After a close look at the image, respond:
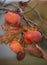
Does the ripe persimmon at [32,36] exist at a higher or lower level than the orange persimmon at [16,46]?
higher

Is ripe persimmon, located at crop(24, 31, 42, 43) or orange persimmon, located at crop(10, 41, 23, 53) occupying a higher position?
ripe persimmon, located at crop(24, 31, 42, 43)

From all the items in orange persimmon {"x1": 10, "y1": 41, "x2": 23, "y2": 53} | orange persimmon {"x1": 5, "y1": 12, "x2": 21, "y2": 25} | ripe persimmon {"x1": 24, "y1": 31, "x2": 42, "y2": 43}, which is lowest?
orange persimmon {"x1": 10, "y1": 41, "x2": 23, "y2": 53}

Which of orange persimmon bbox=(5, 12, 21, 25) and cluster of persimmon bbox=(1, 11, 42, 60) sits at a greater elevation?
orange persimmon bbox=(5, 12, 21, 25)

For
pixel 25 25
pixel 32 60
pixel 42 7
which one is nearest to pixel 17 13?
pixel 25 25

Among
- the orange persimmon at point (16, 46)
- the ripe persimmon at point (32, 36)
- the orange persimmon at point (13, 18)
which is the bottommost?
the orange persimmon at point (16, 46)

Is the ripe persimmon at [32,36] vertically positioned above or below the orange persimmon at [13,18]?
below

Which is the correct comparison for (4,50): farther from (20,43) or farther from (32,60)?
(20,43)

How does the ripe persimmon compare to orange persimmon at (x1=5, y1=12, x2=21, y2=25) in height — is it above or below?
below

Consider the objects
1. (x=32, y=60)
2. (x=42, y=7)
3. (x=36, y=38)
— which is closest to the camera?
(x=36, y=38)
